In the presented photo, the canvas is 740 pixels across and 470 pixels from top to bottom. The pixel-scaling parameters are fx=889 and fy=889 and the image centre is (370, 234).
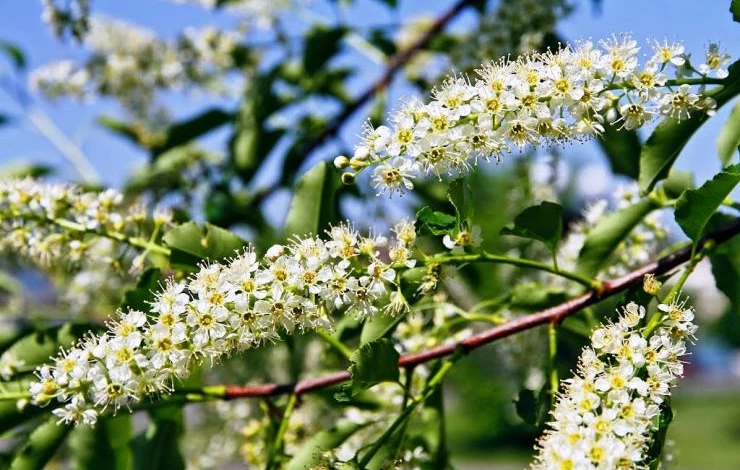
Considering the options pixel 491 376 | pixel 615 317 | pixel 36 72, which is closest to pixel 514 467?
pixel 491 376

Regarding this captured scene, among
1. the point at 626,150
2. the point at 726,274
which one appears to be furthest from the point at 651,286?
the point at 626,150

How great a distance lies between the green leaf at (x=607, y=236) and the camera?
1830 mm

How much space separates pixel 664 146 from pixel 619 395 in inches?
25.8

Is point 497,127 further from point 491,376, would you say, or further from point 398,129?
point 491,376

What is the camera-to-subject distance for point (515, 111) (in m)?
1.37

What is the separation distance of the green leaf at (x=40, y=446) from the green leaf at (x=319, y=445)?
46 cm

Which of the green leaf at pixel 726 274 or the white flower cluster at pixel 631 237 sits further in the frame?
the white flower cluster at pixel 631 237

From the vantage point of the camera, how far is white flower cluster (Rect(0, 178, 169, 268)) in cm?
185

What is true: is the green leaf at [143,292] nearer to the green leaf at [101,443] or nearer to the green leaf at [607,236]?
the green leaf at [101,443]

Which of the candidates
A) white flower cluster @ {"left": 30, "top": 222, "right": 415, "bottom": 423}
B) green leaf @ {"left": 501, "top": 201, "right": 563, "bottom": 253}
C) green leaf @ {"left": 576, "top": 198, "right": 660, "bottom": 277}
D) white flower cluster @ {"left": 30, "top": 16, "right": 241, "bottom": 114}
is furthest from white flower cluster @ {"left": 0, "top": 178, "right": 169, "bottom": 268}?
white flower cluster @ {"left": 30, "top": 16, "right": 241, "bottom": 114}

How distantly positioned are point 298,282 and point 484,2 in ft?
6.03

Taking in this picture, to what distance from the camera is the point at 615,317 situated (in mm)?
1552

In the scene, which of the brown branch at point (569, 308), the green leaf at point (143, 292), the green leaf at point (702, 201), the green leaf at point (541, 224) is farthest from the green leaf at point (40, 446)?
the green leaf at point (702, 201)

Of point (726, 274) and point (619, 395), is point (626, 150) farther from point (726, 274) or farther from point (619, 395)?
point (619, 395)
